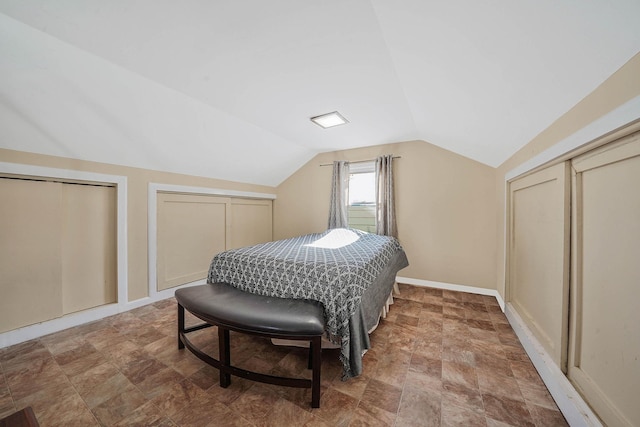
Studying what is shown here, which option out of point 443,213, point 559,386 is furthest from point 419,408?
point 443,213

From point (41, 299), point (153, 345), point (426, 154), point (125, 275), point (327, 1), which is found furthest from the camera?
point (426, 154)

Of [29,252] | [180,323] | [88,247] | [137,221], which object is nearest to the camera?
[180,323]

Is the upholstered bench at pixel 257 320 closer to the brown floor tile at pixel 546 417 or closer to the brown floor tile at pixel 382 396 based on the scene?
the brown floor tile at pixel 382 396

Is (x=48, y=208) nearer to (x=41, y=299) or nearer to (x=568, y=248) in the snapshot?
(x=41, y=299)

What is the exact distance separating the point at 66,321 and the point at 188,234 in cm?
133

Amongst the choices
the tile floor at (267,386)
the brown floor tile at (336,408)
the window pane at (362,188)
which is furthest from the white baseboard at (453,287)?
the brown floor tile at (336,408)

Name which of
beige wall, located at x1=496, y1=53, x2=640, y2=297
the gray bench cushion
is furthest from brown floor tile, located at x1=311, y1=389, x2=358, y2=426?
beige wall, located at x1=496, y1=53, x2=640, y2=297

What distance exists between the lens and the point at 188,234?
3.00 m

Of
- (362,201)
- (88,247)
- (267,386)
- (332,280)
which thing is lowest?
(267,386)

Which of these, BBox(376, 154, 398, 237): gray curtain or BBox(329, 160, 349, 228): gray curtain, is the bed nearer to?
BBox(376, 154, 398, 237): gray curtain

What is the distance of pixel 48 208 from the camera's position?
194cm

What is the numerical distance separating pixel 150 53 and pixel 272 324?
1878mm

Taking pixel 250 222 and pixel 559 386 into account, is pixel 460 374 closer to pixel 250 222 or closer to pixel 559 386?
pixel 559 386

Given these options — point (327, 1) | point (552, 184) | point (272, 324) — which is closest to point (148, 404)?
point (272, 324)
